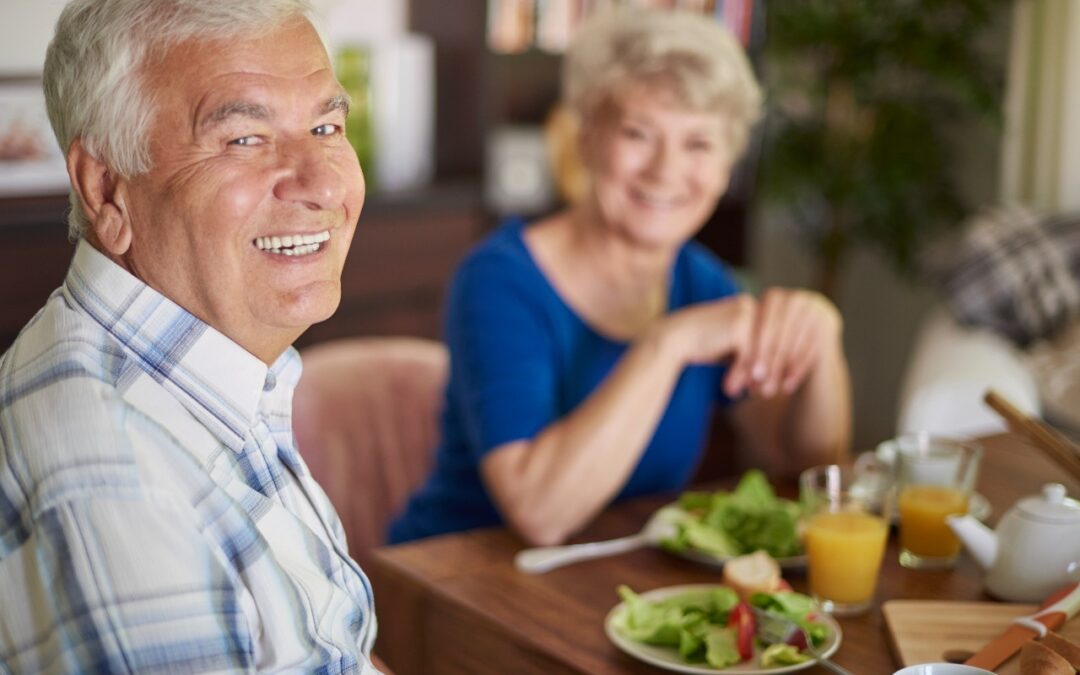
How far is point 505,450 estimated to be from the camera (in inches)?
65.1

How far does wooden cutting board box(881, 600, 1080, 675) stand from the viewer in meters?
1.21

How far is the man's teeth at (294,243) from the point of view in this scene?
1.00m

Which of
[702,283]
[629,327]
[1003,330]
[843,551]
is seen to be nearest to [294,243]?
[843,551]

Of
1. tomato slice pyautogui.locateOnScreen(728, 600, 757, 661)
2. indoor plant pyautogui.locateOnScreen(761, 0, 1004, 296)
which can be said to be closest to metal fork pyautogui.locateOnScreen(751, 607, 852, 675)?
tomato slice pyautogui.locateOnScreen(728, 600, 757, 661)

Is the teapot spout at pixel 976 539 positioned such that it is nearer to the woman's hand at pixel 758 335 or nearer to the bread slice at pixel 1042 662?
the bread slice at pixel 1042 662

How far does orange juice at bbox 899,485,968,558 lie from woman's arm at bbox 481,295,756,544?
34 centimetres

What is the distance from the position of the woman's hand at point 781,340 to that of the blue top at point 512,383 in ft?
0.67

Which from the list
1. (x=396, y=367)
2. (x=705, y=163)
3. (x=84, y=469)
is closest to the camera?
(x=84, y=469)

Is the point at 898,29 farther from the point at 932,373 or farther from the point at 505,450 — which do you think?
the point at 505,450

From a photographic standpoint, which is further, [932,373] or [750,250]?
[750,250]

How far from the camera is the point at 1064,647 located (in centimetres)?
110

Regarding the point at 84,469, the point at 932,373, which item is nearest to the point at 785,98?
the point at 932,373

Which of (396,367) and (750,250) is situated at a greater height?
(396,367)

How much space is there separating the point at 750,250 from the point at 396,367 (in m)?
1.99
